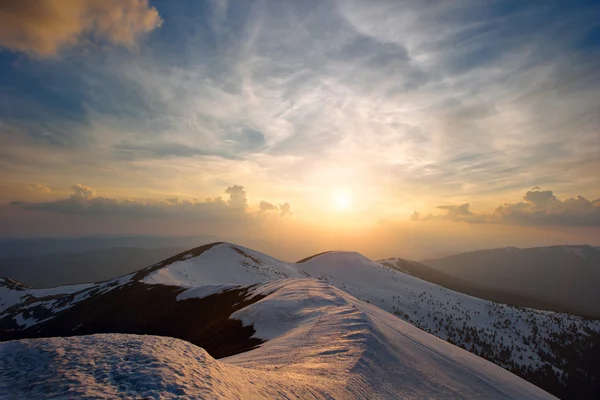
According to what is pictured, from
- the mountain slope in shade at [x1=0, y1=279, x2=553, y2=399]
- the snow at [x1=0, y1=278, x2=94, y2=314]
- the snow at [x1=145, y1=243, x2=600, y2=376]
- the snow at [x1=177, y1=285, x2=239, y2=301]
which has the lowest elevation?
the snow at [x1=0, y1=278, x2=94, y2=314]

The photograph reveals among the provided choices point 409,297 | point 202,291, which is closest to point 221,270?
point 202,291

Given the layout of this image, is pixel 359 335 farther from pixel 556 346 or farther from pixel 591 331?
pixel 591 331

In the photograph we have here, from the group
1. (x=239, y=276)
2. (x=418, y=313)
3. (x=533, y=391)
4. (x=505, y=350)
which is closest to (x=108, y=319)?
(x=239, y=276)

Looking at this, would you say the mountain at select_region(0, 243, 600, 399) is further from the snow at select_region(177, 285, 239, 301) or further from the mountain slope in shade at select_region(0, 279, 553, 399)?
the mountain slope in shade at select_region(0, 279, 553, 399)

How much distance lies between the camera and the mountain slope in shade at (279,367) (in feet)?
21.0

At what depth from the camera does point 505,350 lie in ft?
206

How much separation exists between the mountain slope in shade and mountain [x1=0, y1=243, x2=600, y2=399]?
845 millimetres

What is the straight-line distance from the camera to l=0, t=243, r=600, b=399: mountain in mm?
Answer: 27141

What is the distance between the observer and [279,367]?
12.6 m

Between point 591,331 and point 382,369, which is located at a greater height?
point 382,369

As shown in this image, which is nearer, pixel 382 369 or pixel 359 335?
pixel 382 369

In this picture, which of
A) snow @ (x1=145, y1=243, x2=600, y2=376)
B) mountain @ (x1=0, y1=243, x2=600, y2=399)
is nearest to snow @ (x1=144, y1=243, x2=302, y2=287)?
snow @ (x1=145, y1=243, x2=600, y2=376)

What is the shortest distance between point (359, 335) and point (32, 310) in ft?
343

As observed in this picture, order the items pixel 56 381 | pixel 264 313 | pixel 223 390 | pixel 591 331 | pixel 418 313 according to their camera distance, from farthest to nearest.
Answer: pixel 591 331
pixel 418 313
pixel 264 313
pixel 223 390
pixel 56 381
